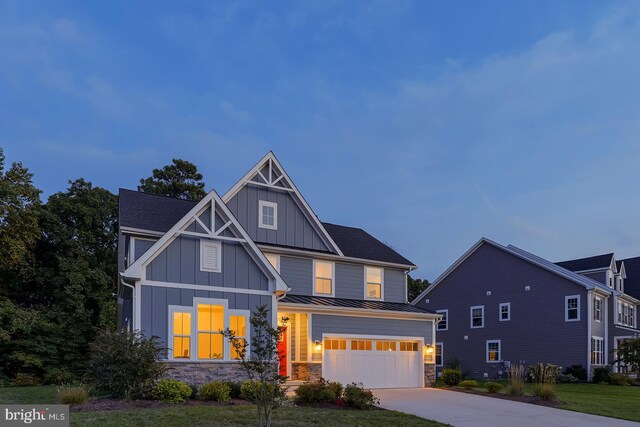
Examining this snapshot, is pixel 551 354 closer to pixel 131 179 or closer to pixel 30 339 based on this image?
pixel 30 339

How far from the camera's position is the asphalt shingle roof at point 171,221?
18.9 meters

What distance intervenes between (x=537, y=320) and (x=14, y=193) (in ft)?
87.0

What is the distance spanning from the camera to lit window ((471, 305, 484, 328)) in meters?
34.3

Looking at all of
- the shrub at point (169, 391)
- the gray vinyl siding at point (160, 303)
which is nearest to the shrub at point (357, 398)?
the gray vinyl siding at point (160, 303)

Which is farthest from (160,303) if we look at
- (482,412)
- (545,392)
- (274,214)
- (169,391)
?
(545,392)

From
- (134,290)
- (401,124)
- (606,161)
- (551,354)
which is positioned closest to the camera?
(134,290)

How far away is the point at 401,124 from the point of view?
4138 centimetres

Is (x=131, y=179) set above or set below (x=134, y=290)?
above

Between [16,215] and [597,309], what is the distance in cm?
2888

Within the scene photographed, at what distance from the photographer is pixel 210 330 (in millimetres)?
17188

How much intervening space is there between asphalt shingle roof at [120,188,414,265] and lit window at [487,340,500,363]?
11696mm

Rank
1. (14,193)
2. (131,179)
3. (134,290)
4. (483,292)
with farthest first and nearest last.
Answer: (131,179) → (483,292) → (14,193) → (134,290)

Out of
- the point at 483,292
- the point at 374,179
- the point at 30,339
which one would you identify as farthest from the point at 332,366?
the point at 374,179

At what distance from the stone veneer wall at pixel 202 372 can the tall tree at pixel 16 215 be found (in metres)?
13.2
